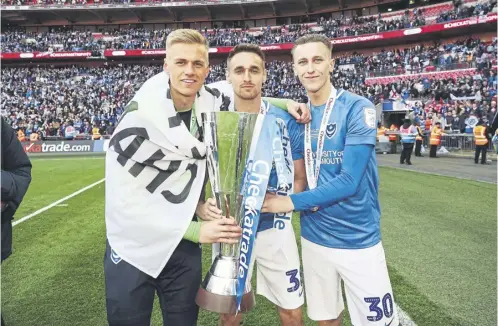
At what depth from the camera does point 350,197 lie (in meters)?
2.27

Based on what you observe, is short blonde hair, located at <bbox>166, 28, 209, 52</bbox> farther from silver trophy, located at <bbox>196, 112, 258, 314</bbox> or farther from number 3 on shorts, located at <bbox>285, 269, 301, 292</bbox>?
number 3 on shorts, located at <bbox>285, 269, 301, 292</bbox>

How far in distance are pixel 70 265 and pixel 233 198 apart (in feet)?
13.5

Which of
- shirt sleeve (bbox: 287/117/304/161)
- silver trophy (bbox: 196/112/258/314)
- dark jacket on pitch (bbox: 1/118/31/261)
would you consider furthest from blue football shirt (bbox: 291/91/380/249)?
dark jacket on pitch (bbox: 1/118/31/261)

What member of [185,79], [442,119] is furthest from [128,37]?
[185,79]

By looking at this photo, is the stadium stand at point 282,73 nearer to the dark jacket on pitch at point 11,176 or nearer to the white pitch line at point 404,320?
the white pitch line at point 404,320

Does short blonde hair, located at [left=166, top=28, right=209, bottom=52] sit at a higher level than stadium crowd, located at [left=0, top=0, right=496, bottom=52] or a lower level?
lower

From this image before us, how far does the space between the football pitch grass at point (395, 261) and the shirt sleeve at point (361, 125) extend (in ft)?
6.43

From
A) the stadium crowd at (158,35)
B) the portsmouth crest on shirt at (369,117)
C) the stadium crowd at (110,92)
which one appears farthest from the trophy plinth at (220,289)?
the stadium crowd at (158,35)

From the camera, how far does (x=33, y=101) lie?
35.7 metres

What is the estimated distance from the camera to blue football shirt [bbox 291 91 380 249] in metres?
2.23

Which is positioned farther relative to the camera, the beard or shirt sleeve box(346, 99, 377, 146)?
the beard

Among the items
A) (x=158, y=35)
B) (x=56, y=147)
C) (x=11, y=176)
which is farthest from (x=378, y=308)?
(x=158, y=35)

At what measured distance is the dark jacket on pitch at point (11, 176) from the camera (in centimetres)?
229

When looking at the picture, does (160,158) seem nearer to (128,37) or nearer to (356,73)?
(356,73)
